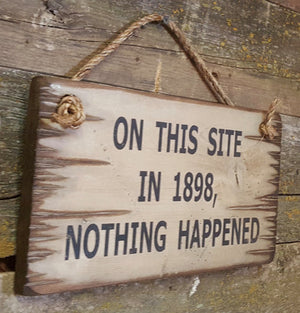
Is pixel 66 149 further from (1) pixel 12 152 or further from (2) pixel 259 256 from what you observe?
(2) pixel 259 256

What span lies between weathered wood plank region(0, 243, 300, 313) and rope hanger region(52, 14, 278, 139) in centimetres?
28

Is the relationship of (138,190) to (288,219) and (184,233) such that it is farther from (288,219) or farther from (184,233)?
(288,219)

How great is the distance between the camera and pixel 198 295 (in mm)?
899

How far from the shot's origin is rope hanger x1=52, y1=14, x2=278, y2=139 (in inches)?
26.5

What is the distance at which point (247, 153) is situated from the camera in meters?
0.90

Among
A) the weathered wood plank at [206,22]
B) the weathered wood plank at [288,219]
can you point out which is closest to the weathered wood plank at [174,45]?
the weathered wood plank at [206,22]

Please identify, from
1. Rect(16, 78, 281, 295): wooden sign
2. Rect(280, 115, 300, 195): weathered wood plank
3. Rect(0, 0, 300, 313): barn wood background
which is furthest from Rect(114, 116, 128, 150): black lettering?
Rect(280, 115, 300, 195): weathered wood plank

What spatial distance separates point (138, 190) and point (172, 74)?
268mm

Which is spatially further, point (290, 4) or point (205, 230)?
point (290, 4)

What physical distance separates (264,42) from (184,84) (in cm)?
25

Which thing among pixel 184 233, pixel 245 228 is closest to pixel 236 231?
pixel 245 228

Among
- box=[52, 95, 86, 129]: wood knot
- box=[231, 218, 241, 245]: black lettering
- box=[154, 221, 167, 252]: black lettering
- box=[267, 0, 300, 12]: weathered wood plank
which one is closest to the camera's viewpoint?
box=[52, 95, 86, 129]: wood knot

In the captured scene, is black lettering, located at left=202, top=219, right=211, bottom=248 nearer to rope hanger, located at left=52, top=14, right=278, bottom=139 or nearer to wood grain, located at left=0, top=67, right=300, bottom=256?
rope hanger, located at left=52, top=14, right=278, bottom=139

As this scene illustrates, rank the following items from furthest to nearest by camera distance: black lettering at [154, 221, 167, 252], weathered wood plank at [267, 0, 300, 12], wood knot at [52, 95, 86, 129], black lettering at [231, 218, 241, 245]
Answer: weathered wood plank at [267, 0, 300, 12] → black lettering at [231, 218, 241, 245] → black lettering at [154, 221, 167, 252] → wood knot at [52, 95, 86, 129]
